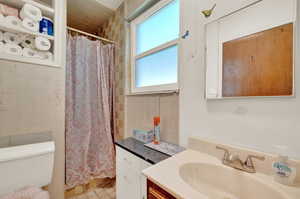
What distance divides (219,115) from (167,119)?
461 mm

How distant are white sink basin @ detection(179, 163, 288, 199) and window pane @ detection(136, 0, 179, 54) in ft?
3.60

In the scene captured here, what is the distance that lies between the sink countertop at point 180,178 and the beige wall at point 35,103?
1.08 m

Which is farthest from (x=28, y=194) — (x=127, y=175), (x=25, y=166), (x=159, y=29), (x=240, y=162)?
(x=159, y=29)

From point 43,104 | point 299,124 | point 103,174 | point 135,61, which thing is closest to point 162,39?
point 135,61

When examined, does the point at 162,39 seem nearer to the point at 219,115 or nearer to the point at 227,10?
the point at 227,10

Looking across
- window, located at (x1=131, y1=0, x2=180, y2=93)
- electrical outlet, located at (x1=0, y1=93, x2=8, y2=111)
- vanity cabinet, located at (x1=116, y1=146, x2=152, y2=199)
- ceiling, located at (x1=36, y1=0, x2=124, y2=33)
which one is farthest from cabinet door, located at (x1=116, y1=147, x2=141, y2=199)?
ceiling, located at (x1=36, y1=0, x2=124, y2=33)

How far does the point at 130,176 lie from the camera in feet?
3.35

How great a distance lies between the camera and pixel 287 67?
0.60 metres

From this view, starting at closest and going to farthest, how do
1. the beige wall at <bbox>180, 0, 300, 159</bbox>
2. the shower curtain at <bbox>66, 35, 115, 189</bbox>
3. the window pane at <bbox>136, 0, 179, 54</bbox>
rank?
the beige wall at <bbox>180, 0, 300, 159</bbox>, the window pane at <bbox>136, 0, 179, 54</bbox>, the shower curtain at <bbox>66, 35, 115, 189</bbox>

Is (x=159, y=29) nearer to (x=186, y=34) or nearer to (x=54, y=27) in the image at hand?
(x=186, y=34)

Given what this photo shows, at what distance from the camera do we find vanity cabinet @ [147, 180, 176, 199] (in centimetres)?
56

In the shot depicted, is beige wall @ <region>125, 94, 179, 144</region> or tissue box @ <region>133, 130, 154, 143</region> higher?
beige wall @ <region>125, 94, 179, 144</region>

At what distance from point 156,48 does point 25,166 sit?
1.52m

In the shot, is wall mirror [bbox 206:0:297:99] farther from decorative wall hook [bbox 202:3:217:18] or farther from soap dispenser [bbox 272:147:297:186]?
soap dispenser [bbox 272:147:297:186]
